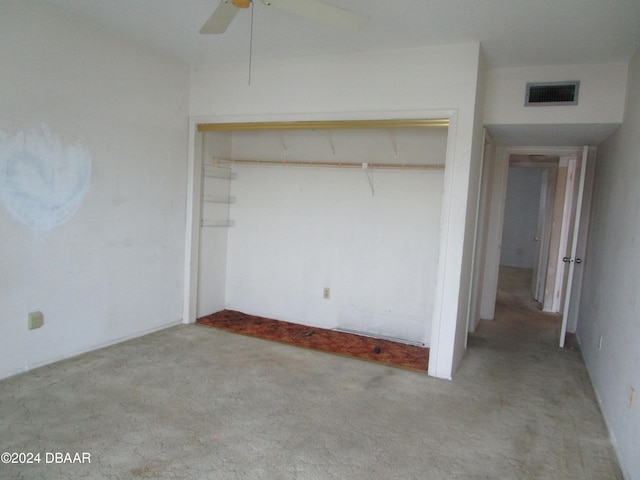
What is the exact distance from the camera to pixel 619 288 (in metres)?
2.70

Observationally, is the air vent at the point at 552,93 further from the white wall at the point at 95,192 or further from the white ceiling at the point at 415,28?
the white wall at the point at 95,192

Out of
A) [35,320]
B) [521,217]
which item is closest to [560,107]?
[35,320]

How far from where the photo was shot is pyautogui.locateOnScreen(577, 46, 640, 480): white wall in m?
2.21

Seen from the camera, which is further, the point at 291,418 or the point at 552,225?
the point at 552,225

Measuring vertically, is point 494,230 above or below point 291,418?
above

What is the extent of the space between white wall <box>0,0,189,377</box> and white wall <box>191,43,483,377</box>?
3.22 feet

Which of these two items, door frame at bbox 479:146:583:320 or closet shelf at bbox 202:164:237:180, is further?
door frame at bbox 479:146:583:320

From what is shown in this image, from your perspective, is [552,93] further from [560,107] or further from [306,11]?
[306,11]

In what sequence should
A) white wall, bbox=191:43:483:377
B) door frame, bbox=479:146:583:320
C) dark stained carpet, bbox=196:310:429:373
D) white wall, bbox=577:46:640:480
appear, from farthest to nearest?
door frame, bbox=479:146:583:320 → dark stained carpet, bbox=196:310:429:373 → white wall, bbox=191:43:483:377 → white wall, bbox=577:46:640:480

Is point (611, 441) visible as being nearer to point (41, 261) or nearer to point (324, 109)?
point (324, 109)

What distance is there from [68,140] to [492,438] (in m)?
3.54

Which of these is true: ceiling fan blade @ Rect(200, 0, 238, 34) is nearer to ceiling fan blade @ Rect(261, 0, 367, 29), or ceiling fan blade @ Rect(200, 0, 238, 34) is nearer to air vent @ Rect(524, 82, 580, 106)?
ceiling fan blade @ Rect(261, 0, 367, 29)

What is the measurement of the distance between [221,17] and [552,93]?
272 centimetres

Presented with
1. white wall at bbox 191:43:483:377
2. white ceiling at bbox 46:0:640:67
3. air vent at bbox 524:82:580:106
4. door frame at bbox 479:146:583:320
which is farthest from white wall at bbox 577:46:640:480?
door frame at bbox 479:146:583:320
